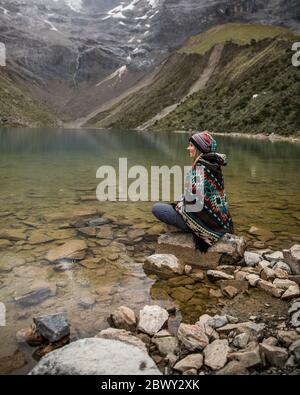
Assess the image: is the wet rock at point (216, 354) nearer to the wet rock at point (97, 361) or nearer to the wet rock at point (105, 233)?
the wet rock at point (97, 361)

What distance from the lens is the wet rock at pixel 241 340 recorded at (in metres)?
4.91

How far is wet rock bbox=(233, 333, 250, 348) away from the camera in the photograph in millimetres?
4907

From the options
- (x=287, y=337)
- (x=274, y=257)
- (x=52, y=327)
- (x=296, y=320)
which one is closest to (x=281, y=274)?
(x=274, y=257)

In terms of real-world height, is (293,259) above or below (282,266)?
above

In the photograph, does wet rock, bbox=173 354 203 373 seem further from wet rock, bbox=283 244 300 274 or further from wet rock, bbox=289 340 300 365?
wet rock, bbox=283 244 300 274

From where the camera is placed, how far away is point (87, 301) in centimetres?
638

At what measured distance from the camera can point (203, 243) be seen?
26.6 feet

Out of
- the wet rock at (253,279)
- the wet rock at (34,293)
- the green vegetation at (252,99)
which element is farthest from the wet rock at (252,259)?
the green vegetation at (252,99)

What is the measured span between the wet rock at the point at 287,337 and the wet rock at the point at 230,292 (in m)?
1.50

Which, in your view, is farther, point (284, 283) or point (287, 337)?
point (284, 283)

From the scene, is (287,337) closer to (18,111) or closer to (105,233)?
(105,233)

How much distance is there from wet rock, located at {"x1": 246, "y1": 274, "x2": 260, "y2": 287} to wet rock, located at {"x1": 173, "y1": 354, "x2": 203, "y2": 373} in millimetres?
2402

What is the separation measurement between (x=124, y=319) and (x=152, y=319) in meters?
0.38
